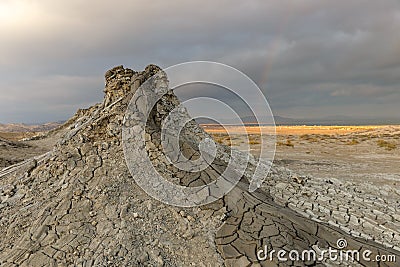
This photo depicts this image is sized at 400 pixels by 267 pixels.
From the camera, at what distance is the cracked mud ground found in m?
3.94

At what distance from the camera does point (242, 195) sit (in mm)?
4871

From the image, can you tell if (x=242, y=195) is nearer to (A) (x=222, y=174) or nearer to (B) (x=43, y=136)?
(A) (x=222, y=174)

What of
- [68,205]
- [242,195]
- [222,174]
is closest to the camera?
[68,205]

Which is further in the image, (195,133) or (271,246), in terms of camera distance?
(195,133)

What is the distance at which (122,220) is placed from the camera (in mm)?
4273

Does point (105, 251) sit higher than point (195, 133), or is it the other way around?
point (195, 133)

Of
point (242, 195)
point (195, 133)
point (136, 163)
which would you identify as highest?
point (195, 133)

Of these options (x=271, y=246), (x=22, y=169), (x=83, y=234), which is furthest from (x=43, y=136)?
(x=271, y=246)

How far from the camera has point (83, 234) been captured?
4.09 metres

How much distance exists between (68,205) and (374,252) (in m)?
4.76

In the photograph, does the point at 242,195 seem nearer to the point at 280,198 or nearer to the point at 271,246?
the point at 271,246

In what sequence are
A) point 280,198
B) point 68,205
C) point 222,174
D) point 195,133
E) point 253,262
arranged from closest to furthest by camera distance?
point 253,262
point 68,205
point 222,174
point 280,198
point 195,133

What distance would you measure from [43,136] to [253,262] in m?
17.3

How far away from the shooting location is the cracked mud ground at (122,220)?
3.94m
